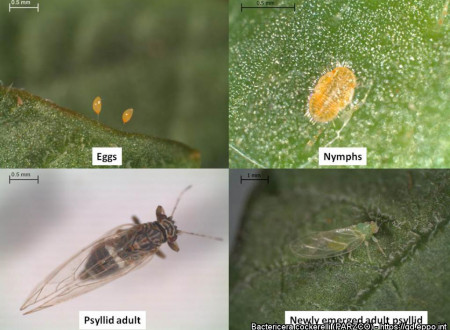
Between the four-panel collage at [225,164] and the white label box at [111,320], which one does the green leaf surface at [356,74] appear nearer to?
the four-panel collage at [225,164]

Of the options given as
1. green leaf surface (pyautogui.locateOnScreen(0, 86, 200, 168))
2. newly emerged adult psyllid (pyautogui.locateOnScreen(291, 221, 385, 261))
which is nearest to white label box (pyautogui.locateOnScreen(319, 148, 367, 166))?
newly emerged adult psyllid (pyautogui.locateOnScreen(291, 221, 385, 261))

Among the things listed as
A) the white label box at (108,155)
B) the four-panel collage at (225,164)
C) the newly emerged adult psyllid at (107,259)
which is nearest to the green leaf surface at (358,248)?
the four-panel collage at (225,164)

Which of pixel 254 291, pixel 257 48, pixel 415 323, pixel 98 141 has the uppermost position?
pixel 257 48

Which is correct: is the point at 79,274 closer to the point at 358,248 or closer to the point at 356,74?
the point at 358,248

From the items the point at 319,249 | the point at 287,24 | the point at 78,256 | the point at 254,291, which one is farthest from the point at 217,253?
the point at 287,24

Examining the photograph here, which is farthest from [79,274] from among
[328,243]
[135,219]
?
[328,243]

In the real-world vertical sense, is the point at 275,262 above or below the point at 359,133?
below

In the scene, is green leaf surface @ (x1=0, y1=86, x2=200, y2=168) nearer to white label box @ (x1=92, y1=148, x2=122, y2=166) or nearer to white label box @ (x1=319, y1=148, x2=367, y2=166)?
white label box @ (x1=92, y1=148, x2=122, y2=166)

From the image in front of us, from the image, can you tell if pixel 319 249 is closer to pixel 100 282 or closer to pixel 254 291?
pixel 254 291
